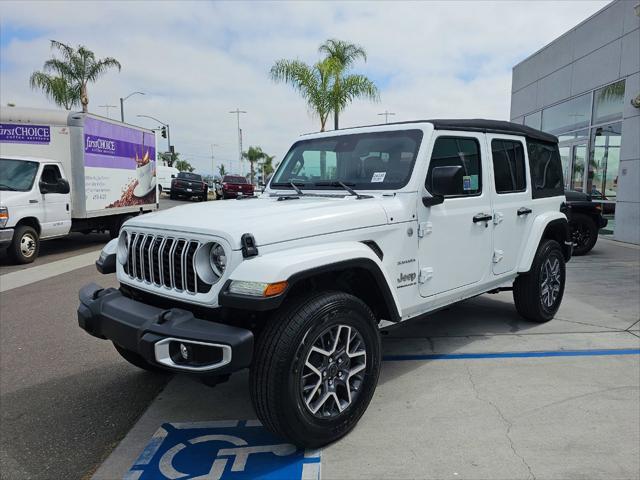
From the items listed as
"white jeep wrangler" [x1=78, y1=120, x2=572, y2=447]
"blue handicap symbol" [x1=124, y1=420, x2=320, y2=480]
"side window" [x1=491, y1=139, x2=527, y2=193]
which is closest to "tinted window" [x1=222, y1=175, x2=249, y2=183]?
"white jeep wrangler" [x1=78, y1=120, x2=572, y2=447]

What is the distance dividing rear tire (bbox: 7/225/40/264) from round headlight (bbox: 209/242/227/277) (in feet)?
27.1

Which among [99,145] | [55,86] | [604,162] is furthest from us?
[55,86]

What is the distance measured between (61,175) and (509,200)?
916 cm

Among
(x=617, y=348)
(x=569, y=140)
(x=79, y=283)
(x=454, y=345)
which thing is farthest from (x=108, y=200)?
(x=569, y=140)

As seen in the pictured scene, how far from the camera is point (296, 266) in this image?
2559mm

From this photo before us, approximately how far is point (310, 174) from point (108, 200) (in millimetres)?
9171

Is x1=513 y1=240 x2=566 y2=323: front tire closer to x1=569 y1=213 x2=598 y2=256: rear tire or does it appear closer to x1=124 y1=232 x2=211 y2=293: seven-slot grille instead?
x1=124 y1=232 x2=211 y2=293: seven-slot grille

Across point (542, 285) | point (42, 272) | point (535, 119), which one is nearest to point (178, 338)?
point (542, 285)

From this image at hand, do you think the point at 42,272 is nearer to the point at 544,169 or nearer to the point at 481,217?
the point at 481,217

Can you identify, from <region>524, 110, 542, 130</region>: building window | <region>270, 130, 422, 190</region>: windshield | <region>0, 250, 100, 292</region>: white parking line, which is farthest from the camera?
<region>524, 110, 542, 130</region>: building window

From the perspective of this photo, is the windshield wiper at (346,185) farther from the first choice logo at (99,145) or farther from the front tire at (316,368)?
the first choice logo at (99,145)

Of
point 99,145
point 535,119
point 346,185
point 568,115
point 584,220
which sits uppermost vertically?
point 535,119

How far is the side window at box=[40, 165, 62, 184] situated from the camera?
9914 millimetres

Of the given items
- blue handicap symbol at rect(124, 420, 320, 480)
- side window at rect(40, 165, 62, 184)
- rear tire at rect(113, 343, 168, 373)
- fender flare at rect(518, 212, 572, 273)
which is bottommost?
blue handicap symbol at rect(124, 420, 320, 480)
